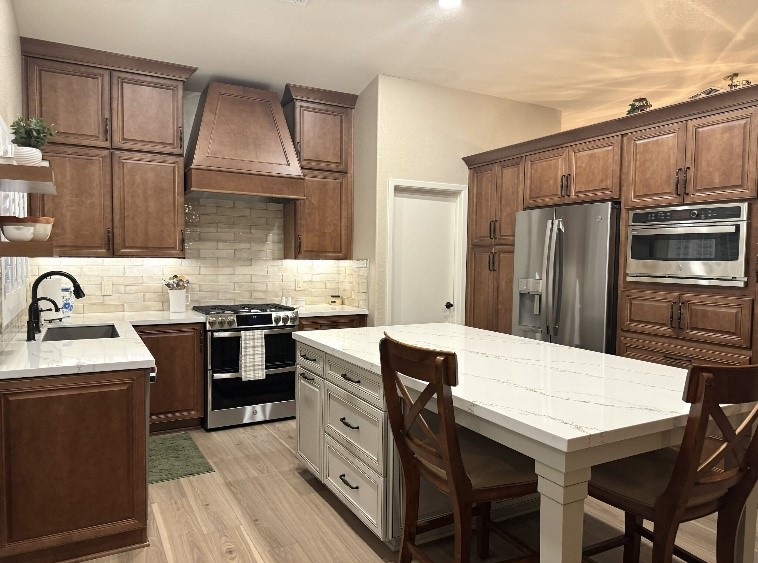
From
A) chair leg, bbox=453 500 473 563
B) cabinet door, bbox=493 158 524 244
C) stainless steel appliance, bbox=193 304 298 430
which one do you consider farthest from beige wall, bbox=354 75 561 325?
chair leg, bbox=453 500 473 563

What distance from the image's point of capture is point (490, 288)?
4.89 meters

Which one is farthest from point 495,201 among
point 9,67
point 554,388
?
point 9,67

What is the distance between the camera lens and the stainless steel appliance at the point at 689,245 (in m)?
3.09

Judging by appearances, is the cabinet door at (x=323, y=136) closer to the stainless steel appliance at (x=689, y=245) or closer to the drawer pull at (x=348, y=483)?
the stainless steel appliance at (x=689, y=245)

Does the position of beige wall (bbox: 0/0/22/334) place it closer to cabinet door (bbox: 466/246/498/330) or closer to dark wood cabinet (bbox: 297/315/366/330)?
dark wood cabinet (bbox: 297/315/366/330)

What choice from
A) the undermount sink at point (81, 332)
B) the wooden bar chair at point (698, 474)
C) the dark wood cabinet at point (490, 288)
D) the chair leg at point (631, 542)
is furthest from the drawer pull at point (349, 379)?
the dark wood cabinet at point (490, 288)

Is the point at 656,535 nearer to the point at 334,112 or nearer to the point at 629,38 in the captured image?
the point at 629,38

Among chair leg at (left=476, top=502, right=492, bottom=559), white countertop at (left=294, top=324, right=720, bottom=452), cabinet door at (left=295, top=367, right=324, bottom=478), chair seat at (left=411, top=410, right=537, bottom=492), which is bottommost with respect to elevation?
chair leg at (left=476, top=502, right=492, bottom=559)

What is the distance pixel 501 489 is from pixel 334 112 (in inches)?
157

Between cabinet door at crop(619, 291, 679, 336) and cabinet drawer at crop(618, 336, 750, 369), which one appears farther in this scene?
cabinet door at crop(619, 291, 679, 336)

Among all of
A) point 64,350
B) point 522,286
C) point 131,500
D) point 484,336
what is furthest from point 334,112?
point 131,500

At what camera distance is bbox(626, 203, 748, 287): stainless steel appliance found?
3.09 meters

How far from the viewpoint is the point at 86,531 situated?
2.30 metres

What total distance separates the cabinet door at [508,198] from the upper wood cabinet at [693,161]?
1.00 metres
